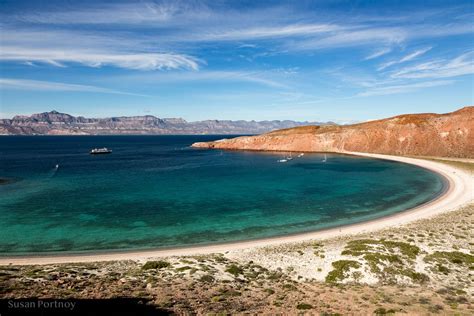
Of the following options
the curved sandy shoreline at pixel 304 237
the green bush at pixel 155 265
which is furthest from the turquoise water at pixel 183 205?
the green bush at pixel 155 265

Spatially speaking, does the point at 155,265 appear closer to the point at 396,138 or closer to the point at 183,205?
the point at 183,205

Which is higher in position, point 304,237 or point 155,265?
point 155,265

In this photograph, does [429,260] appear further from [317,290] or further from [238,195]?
[238,195]

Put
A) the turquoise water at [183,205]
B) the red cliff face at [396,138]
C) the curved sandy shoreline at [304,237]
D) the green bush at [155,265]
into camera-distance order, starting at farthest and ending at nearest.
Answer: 1. the red cliff face at [396,138]
2. the turquoise water at [183,205]
3. the curved sandy shoreline at [304,237]
4. the green bush at [155,265]

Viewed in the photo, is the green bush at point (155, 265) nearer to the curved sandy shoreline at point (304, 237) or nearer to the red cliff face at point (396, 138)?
the curved sandy shoreline at point (304, 237)

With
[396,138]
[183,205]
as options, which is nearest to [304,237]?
[183,205]

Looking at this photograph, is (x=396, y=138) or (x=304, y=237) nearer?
(x=304, y=237)

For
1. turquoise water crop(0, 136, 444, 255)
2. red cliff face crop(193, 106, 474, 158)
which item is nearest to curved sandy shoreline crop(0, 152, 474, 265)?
turquoise water crop(0, 136, 444, 255)

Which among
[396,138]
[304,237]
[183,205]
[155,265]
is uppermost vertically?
[396,138]

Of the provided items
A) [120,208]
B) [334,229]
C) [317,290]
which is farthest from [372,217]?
[120,208]
